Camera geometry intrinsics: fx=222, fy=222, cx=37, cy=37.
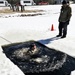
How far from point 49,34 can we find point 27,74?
6230mm

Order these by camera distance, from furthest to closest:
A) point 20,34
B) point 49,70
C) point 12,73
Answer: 1. point 20,34
2. point 49,70
3. point 12,73

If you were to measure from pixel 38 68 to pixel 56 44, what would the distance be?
330 centimetres

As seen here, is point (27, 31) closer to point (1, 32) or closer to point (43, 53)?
point (1, 32)

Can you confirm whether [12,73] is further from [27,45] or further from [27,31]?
[27,31]

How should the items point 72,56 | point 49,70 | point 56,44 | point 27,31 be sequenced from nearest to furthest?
point 49,70, point 72,56, point 56,44, point 27,31

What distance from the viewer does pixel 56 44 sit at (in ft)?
36.7

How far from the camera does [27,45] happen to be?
11305 millimetres

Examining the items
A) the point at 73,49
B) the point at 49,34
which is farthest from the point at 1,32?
the point at 73,49

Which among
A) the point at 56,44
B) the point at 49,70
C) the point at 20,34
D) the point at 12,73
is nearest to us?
the point at 12,73

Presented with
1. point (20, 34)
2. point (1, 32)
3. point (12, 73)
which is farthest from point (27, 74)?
point (1, 32)

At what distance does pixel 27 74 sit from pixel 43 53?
2463 mm

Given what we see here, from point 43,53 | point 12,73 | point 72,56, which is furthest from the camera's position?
point 43,53

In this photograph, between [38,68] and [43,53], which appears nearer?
[38,68]

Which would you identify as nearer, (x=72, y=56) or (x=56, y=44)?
(x=72, y=56)
